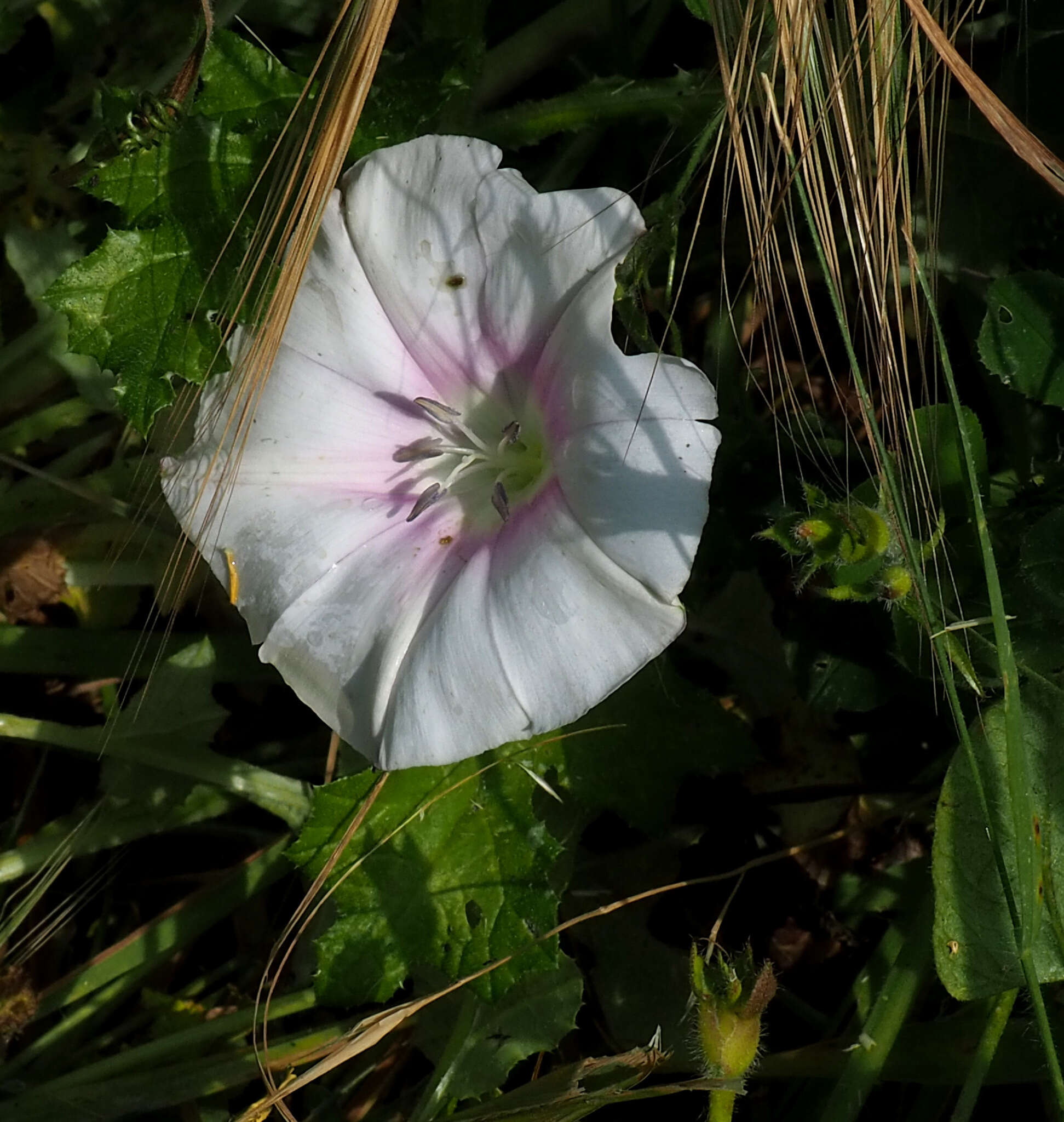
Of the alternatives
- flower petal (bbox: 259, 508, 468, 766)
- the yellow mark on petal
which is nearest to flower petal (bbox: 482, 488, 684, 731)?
flower petal (bbox: 259, 508, 468, 766)

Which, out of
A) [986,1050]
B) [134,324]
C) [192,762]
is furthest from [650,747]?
[134,324]

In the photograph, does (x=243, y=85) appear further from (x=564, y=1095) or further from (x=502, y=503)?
(x=564, y=1095)

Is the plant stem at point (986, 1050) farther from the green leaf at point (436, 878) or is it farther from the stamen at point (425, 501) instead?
the stamen at point (425, 501)

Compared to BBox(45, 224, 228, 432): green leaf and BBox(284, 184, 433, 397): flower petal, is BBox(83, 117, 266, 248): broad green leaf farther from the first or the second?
BBox(284, 184, 433, 397): flower petal

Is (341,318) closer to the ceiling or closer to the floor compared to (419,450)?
closer to the ceiling

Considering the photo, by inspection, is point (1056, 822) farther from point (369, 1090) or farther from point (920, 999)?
point (369, 1090)

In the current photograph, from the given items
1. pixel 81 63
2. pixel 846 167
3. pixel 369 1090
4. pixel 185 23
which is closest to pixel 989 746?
pixel 846 167
